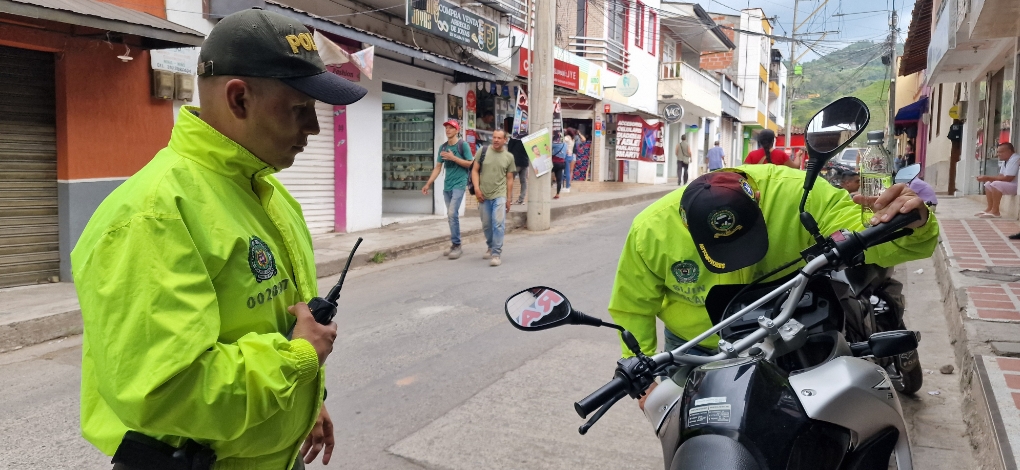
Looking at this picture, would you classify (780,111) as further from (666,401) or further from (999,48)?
(666,401)

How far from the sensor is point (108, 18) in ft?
21.4

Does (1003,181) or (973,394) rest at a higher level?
(1003,181)

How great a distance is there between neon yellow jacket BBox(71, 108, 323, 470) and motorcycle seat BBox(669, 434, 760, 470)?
0.81 metres

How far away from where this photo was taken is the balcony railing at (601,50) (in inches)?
834

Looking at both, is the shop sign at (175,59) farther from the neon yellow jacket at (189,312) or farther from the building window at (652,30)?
the building window at (652,30)

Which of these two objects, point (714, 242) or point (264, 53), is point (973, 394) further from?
point (264, 53)

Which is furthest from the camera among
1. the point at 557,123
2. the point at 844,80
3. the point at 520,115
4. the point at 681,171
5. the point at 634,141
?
the point at 844,80

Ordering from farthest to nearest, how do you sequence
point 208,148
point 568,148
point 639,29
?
point 639,29
point 568,148
point 208,148

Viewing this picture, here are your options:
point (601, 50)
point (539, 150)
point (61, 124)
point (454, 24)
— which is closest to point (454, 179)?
point (539, 150)

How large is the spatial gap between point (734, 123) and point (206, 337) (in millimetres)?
45358

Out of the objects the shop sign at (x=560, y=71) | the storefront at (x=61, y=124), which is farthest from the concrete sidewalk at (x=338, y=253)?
the shop sign at (x=560, y=71)

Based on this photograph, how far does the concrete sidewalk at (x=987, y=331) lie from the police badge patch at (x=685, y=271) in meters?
1.45

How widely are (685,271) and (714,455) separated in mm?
927

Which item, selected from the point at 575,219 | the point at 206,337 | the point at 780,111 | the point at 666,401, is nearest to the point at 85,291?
the point at 206,337
